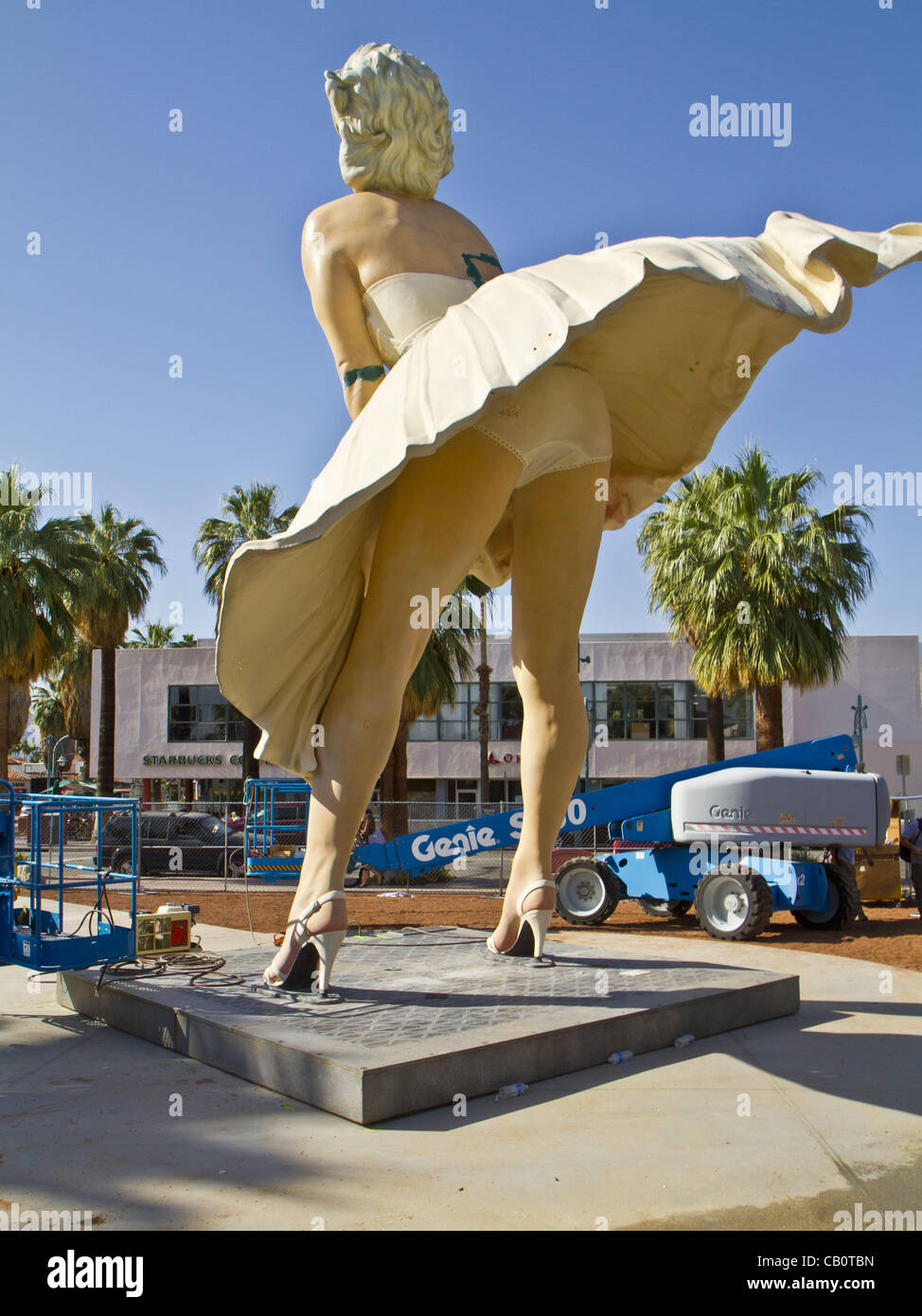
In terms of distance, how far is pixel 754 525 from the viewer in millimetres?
19141

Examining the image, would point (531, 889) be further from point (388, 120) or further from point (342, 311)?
point (388, 120)

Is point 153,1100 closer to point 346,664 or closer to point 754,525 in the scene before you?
point 346,664

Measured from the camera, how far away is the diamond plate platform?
377cm

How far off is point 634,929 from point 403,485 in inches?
296

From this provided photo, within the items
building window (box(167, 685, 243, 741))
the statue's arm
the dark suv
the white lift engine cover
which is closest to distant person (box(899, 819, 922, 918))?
the white lift engine cover

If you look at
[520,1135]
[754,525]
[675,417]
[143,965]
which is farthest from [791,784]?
[754,525]

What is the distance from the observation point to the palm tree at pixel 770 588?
726 inches

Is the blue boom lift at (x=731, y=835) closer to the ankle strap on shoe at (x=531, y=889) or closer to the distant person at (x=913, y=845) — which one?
the distant person at (x=913, y=845)

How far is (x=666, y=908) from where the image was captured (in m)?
11.8

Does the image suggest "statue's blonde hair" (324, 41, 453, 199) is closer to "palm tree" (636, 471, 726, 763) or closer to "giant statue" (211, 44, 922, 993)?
"giant statue" (211, 44, 922, 993)

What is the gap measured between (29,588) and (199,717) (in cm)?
1313

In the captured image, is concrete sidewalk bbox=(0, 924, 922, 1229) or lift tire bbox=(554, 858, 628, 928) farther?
lift tire bbox=(554, 858, 628, 928)

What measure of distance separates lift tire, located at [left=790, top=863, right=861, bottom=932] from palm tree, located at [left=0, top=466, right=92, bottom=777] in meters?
18.0
